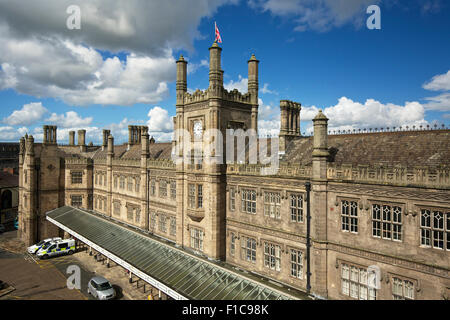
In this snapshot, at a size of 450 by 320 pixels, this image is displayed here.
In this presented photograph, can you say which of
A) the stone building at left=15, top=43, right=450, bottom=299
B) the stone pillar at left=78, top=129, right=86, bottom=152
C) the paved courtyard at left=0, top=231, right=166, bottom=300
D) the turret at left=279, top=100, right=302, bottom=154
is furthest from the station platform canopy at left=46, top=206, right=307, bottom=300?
the stone pillar at left=78, top=129, right=86, bottom=152

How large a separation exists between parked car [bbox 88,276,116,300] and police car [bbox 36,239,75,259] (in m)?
14.7

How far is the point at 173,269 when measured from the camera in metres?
23.9

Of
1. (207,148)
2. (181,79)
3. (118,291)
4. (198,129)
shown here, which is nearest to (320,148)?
(207,148)

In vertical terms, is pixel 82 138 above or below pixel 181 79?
below

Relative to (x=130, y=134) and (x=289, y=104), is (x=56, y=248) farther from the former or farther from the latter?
(x=289, y=104)

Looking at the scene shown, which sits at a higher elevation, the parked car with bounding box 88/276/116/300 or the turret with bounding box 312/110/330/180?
the turret with bounding box 312/110/330/180

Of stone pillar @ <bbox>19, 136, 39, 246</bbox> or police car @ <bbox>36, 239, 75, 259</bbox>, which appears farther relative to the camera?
stone pillar @ <bbox>19, 136, 39, 246</bbox>

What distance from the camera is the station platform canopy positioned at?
19.6m

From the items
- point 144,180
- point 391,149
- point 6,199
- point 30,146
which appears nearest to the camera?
point 391,149

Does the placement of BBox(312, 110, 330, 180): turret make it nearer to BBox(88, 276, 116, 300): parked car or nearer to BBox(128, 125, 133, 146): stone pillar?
BBox(88, 276, 116, 300): parked car

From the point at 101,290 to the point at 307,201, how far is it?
21707 millimetres

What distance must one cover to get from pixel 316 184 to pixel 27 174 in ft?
156

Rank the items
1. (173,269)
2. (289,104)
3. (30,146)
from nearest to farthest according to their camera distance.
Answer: (173,269) < (289,104) < (30,146)

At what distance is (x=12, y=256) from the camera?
40.5 metres
